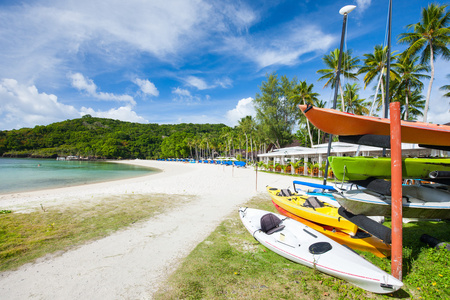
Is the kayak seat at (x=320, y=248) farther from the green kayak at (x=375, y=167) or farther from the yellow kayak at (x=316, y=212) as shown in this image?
the green kayak at (x=375, y=167)

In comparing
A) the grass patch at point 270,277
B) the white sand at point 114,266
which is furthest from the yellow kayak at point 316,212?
the white sand at point 114,266

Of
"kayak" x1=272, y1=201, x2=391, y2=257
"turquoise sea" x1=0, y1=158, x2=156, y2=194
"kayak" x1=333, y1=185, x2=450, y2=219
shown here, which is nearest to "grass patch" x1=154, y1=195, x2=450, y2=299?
"kayak" x1=272, y1=201, x2=391, y2=257

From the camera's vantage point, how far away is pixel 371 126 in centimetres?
402

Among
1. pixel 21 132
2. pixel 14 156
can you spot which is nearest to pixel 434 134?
pixel 14 156

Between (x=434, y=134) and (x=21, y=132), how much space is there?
491 ft

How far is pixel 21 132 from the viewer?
103 m

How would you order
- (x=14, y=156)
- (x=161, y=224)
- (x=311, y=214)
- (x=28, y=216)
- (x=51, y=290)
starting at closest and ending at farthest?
(x=51, y=290) < (x=311, y=214) < (x=161, y=224) < (x=28, y=216) < (x=14, y=156)

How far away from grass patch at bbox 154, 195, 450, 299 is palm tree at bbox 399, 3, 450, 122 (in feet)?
61.2

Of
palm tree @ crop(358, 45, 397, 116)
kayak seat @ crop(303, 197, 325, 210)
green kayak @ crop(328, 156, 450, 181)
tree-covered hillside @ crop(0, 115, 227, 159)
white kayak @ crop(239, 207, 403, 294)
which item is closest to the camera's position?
white kayak @ crop(239, 207, 403, 294)

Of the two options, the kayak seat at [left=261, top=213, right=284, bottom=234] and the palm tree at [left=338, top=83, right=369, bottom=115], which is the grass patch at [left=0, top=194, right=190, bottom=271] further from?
the palm tree at [left=338, top=83, right=369, bottom=115]

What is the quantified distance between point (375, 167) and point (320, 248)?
8.10 ft

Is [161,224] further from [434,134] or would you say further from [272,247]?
[434,134]

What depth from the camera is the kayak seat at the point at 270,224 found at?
465 cm

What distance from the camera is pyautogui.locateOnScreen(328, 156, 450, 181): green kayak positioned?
15.2ft
